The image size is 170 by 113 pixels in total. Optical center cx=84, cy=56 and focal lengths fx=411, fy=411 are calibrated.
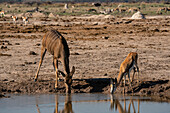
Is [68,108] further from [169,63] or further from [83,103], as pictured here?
[169,63]

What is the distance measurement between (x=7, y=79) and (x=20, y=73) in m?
1.08

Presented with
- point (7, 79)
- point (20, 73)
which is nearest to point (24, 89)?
point (7, 79)

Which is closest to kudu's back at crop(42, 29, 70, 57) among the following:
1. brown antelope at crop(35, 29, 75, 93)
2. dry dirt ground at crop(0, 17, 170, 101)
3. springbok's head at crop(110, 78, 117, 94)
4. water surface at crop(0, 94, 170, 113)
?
brown antelope at crop(35, 29, 75, 93)

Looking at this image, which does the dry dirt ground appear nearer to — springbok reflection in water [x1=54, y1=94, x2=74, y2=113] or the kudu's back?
springbok reflection in water [x1=54, y1=94, x2=74, y2=113]

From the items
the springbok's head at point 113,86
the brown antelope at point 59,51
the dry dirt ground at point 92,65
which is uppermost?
the brown antelope at point 59,51

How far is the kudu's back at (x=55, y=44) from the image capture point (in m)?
12.1

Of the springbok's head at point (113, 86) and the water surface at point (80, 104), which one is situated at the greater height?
the springbok's head at point (113, 86)

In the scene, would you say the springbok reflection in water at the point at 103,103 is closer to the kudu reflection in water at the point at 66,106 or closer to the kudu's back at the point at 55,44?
the kudu reflection in water at the point at 66,106

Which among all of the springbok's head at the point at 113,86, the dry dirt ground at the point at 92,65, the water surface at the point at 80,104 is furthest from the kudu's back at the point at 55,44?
the springbok's head at the point at 113,86

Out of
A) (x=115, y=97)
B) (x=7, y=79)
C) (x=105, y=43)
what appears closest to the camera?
(x=115, y=97)

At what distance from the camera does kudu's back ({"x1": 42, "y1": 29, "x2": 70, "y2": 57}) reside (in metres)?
12.1

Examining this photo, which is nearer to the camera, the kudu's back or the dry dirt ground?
the kudu's back

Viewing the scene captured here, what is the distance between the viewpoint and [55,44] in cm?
1245

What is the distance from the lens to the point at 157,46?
2200 centimetres
